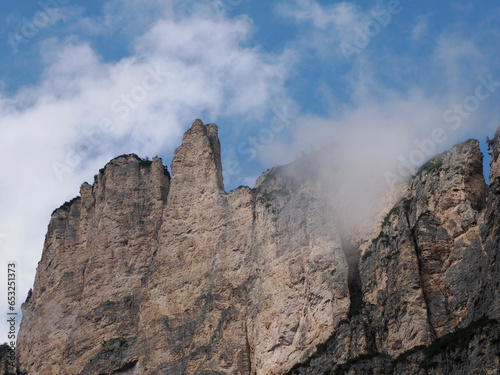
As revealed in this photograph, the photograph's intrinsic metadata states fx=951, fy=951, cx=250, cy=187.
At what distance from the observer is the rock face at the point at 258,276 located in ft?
240

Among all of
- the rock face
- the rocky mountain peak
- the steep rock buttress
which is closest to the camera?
the rock face

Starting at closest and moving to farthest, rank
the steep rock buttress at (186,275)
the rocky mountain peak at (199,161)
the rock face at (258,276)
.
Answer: the rock face at (258,276), the steep rock buttress at (186,275), the rocky mountain peak at (199,161)

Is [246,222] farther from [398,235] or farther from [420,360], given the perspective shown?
[420,360]

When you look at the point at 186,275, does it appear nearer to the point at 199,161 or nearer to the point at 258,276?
the point at 258,276

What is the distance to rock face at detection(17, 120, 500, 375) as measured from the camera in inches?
2874

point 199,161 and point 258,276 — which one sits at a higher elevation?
point 199,161

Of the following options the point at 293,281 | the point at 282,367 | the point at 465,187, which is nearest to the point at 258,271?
the point at 293,281

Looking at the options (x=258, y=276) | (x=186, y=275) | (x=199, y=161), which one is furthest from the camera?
(x=199, y=161)

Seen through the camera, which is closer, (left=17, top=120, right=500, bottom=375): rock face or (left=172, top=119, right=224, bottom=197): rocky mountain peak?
(left=17, top=120, right=500, bottom=375): rock face

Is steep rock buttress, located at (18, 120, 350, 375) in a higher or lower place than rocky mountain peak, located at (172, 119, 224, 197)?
lower

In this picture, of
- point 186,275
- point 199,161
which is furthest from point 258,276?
point 199,161

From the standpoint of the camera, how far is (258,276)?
89.4 metres

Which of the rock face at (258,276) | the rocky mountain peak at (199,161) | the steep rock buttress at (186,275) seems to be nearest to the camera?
the rock face at (258,276)

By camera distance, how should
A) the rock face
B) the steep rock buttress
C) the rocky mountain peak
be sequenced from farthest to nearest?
the rocky mountain peak < the steep rock buttress < the rock face
